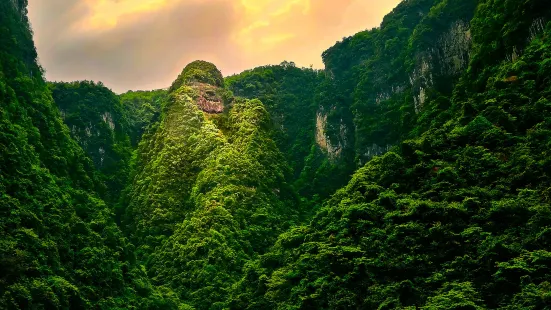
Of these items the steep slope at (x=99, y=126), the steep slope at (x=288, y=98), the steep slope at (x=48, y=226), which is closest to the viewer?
the steep slope at (x=48, y=226)

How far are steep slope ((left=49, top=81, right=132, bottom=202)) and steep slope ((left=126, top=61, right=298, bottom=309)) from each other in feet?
18.2

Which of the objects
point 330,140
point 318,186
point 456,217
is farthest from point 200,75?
point 456,217

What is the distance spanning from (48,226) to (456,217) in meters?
30.5

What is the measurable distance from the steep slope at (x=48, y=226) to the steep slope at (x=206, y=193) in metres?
7.19

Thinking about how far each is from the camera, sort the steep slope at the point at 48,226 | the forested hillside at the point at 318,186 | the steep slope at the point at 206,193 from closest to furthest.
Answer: the forested hillside at the point at 318,186, the steep slope at the point at 48,226, the steep slope at the point at 206,193

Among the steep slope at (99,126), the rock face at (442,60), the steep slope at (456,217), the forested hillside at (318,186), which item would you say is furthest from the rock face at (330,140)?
the steep slope at (456,217)

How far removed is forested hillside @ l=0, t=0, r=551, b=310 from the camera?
3238 centimetres

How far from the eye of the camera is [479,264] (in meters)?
29.5

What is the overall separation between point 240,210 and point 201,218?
5124mm

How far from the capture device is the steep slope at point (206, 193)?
58.6 m

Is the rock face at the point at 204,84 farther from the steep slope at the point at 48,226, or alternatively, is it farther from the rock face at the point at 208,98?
the steep slope at the point at 48,226

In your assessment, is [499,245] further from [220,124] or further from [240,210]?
[220,124]

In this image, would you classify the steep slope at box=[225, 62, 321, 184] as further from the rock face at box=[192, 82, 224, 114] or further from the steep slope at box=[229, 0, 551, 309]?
the steep slope at box=[229, 0, 551, 309]

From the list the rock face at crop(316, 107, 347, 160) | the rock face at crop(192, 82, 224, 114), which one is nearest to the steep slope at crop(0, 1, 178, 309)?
the rock face at crop(192, 82, 224, 114)
